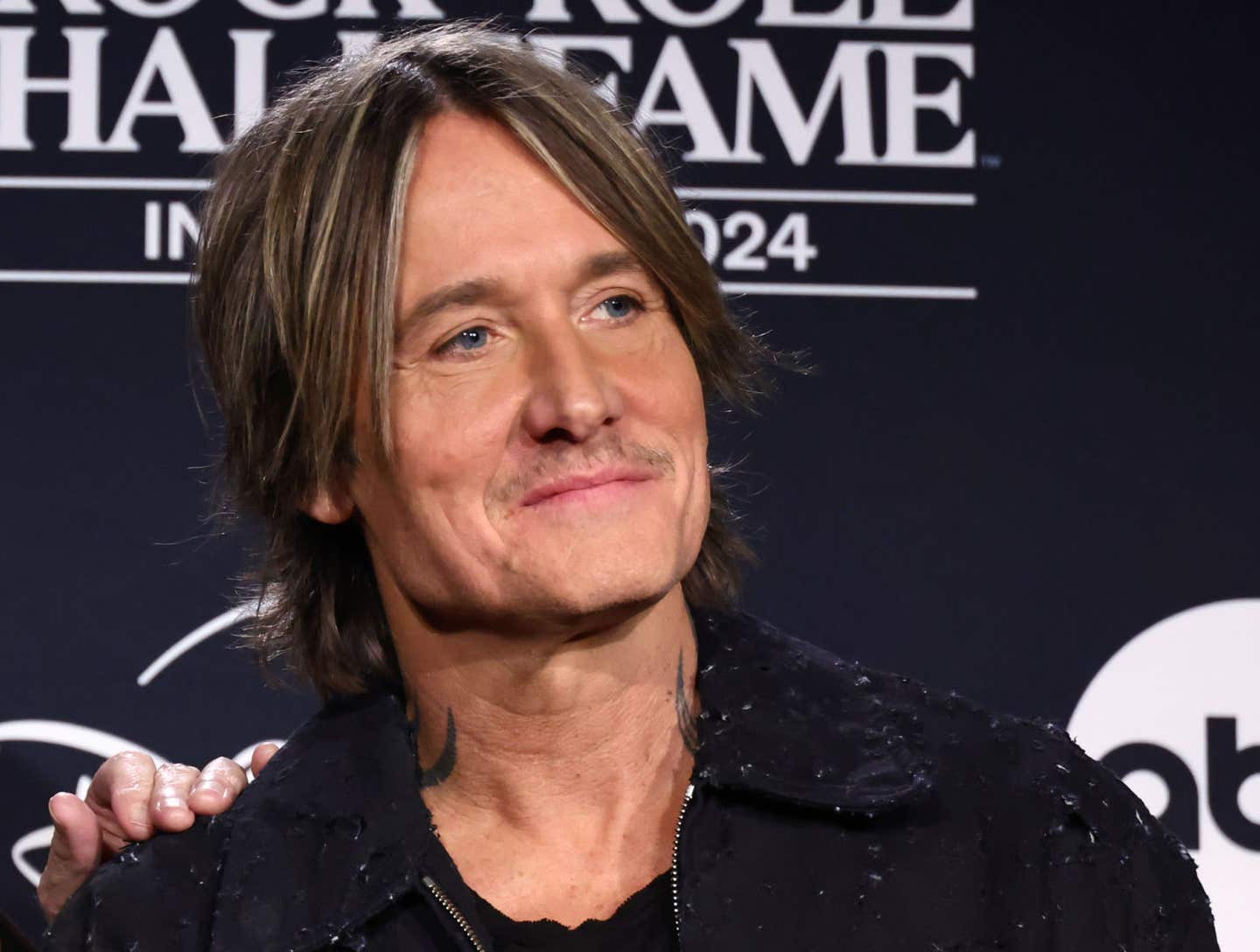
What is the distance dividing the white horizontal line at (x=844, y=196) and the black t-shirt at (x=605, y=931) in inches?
43.7

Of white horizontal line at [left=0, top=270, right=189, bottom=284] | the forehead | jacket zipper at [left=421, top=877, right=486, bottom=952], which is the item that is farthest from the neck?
white horizontal line at [left=0, top=270, right=189, bottom=284]

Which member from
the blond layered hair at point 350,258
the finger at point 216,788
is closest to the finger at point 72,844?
the finger at point 216,788

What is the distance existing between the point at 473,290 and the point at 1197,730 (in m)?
1.25

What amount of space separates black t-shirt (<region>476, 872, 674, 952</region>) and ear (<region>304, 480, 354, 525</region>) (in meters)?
0.43

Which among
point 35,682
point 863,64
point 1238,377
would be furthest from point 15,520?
point 1238,377

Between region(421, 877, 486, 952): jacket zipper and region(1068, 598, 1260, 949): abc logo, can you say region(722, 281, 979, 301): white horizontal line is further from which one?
region(421, 877, 486, 952): jacket zipper

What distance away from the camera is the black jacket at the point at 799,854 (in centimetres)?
160

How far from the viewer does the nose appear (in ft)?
5.32

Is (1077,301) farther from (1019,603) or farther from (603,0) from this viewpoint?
(603,0)

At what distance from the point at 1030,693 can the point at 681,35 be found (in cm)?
95

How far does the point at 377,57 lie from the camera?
1872mm

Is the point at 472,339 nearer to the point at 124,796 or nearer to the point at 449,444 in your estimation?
the point at 449,444

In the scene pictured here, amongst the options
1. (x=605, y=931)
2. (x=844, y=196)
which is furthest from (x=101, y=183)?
(x=605, y=931)

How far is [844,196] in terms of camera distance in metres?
2.50
